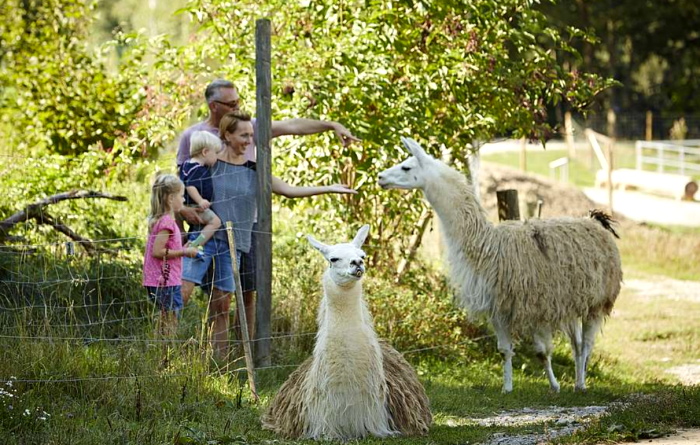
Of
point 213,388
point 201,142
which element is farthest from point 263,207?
point 213,388

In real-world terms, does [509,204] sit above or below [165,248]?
above

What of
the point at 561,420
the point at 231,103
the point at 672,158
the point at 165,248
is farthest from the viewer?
the point at 672,158

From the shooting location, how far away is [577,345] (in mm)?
8273

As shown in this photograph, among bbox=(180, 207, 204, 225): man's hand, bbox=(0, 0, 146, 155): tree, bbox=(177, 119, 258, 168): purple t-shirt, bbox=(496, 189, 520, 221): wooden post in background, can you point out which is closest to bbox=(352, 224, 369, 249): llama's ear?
bbox=(180, 207, 204, 225): man's hand

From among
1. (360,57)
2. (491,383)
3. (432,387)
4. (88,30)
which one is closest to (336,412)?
(432,387)

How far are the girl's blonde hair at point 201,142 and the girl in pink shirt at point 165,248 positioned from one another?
0.33 m

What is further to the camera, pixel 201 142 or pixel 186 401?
pixel 201 142

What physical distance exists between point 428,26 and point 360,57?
3.85 feet

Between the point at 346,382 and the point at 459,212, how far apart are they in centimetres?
256

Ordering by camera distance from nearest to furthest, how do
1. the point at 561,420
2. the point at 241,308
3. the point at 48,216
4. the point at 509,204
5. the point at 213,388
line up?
the point at 561,420 < the point at 213,388 < the point at 241,308 < the point at 48,216 < the point at 509,204

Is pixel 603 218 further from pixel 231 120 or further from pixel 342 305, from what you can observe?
pixel 342 305

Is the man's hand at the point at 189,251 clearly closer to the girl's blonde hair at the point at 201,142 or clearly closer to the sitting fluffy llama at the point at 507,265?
the girl's blonde hair at the point at 201,142

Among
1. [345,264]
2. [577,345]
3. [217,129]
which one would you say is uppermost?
[217,129]

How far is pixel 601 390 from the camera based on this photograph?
26.6 feet
